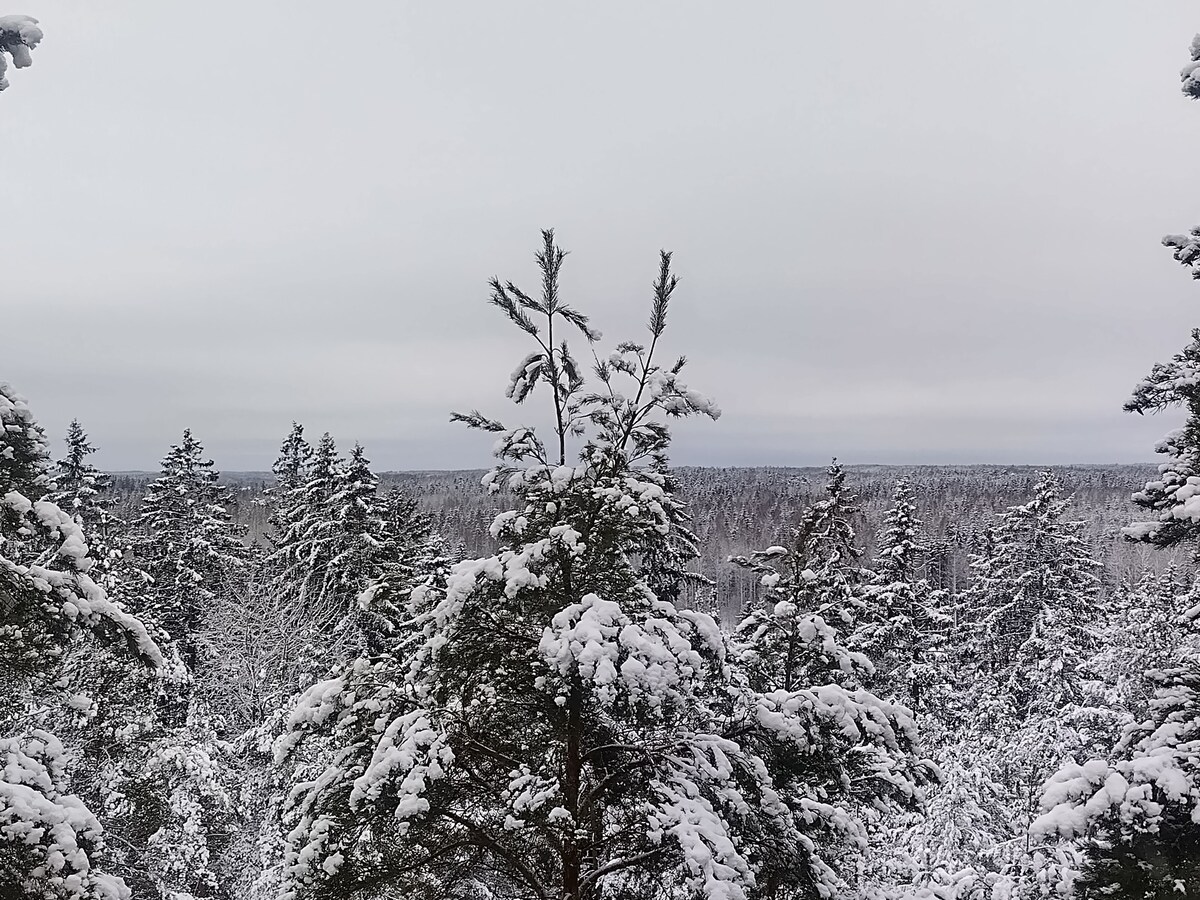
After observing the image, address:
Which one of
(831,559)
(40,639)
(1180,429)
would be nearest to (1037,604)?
(831,559)

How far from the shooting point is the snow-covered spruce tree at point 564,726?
19.0ft

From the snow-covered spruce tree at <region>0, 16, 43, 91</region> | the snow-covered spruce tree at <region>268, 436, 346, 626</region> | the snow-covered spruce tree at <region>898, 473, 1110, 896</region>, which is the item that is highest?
the snow-covered spruce tree at <region>0, 16, 43, 91</region>

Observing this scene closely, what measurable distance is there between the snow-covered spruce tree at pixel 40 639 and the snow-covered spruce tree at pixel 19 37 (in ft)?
7.03

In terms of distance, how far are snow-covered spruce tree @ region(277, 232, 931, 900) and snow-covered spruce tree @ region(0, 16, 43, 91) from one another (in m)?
3.56

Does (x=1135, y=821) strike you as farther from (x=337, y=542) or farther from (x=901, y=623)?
(x=337, y=542)

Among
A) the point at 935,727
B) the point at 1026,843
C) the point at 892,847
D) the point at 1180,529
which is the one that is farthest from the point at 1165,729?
the point at 935,727

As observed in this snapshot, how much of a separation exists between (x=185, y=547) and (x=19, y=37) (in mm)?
23322

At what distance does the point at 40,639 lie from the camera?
518cm

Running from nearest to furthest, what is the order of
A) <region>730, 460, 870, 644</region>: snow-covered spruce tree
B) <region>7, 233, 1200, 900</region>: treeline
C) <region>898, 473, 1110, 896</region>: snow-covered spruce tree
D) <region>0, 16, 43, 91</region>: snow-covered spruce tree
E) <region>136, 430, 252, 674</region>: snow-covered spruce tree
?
<region>0, 16, 43, 91</region>: snow-covered spruce tree, <region>7, 233, 1200, 900</region>: treeline, <region>730, 460, 870, 644</region>: snow-covered spruce tree, <region>898, 473, 1110, 896</region>: snow-covered spruce tree, <region>136, 430, 252, 674</region>: snow-covered spruce tree

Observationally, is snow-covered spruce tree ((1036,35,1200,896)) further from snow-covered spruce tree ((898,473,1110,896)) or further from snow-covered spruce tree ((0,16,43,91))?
snow-covered spruce tree ((0,16,43,91))

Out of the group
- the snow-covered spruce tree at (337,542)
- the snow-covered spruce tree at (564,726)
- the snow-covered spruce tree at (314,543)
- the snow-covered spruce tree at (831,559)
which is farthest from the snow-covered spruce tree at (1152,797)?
the snow-covered spruce tree at (314,543)

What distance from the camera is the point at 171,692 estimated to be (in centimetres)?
1898

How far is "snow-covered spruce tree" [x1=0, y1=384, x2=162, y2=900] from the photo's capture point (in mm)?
4523

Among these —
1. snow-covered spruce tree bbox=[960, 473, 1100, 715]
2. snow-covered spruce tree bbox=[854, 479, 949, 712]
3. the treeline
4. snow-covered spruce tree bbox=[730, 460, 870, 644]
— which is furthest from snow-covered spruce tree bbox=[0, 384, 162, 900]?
snow-covered spruce tree bbox=[960, 473, 1100, 715]
